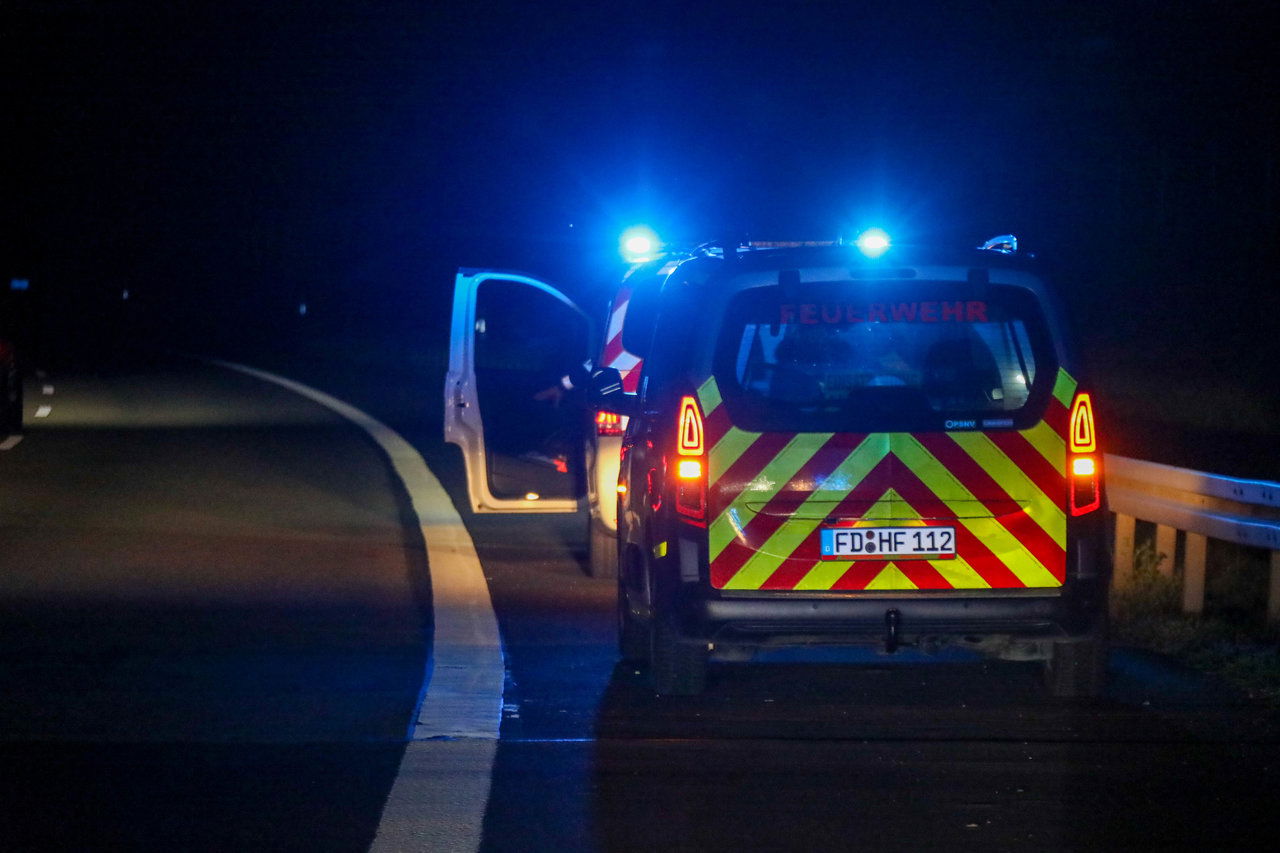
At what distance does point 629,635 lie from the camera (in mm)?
8719

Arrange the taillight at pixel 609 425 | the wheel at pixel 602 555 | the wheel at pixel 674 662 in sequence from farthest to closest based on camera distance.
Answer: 1. the wheel at pixel 602 555
2. the taillight at pixel 609 425
3. the wheel at pixel 674 662

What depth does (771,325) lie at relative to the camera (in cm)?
756

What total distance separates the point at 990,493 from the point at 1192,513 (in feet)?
9.12

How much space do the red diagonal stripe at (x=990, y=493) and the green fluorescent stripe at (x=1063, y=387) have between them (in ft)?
1.26

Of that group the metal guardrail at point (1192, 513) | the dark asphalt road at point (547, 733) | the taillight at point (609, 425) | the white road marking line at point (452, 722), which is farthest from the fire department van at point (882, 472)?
the taillight at point (609, 425)

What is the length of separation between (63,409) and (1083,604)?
23.8 m

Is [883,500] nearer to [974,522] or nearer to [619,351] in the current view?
[974,522]

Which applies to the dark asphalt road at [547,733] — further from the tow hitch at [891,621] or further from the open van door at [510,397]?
the open van door at [510,397]

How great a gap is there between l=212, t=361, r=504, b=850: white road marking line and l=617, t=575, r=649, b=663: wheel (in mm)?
537

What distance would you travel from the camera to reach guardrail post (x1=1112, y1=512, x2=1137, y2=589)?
35.1 feet

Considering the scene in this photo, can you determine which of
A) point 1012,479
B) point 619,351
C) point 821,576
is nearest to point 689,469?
point 821,576

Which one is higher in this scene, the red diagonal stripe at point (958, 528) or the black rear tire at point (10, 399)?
the red diagonal stripe at point (958, 528)

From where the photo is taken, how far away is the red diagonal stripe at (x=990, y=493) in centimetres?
738

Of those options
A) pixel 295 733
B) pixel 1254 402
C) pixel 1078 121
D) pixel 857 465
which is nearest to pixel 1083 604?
pixel 857 465
